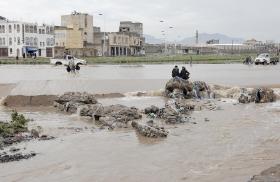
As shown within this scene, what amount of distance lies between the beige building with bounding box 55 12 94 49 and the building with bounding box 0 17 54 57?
5554 millimetres

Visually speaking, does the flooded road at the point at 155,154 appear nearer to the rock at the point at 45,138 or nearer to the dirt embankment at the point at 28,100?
the rock at the point at 45,138

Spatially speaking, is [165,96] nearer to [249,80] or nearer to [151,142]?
[249,80]

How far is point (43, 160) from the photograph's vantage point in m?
12.9

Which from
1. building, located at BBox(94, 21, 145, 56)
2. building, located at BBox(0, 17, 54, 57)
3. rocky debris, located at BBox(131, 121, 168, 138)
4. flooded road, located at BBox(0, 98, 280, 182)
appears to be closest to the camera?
flooded road, located at BBox(0, 98, 280, 182)

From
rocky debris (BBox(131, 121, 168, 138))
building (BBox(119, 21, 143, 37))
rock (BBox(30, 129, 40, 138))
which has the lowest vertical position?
rock (BBox(30, 129, 40, 138))

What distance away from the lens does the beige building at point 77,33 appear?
112 m

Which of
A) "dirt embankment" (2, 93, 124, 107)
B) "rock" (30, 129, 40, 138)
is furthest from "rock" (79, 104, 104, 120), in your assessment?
"dirt embankment" (2, 93, 124, 107)

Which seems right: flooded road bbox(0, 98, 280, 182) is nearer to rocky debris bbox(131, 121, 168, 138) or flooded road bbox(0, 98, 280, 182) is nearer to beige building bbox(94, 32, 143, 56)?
rocky debris bbox(131, 121, 168, 138)

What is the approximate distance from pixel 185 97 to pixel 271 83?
9472 millimetres

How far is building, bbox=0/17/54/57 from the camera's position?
102 metres

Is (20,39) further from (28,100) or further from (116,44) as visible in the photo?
(28,100)


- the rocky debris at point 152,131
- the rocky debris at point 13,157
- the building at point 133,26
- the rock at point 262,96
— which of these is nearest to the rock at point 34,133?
the rocky debris at point 13,157

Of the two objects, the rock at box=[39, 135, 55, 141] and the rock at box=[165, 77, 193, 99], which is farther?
the rock at box=[165, 77, 193, 99]

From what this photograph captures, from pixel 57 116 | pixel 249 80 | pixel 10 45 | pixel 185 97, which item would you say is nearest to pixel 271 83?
pixel 249 80
